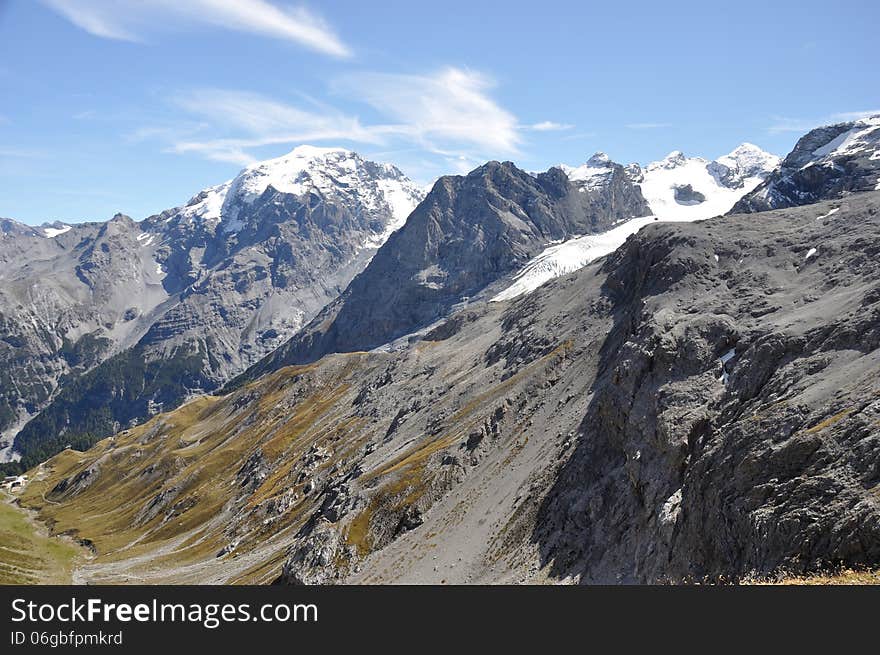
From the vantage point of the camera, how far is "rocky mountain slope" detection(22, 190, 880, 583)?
121 feet

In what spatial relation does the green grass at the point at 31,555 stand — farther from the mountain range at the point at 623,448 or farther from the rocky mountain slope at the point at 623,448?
the rocky mountain slope at the point at 623,448

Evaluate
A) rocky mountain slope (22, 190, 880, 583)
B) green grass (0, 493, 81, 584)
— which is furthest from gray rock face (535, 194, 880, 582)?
green grass (0, 493, 81, 584)

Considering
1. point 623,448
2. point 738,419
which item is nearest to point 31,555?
point 623,448

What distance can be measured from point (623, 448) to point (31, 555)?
128530 millimetres

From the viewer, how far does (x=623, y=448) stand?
5916cm

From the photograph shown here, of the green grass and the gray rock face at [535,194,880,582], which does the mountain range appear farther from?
the green grass

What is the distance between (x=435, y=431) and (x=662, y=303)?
4451 cm

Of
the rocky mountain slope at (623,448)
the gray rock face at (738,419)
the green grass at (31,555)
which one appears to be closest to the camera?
the gray rock face at (738,419)

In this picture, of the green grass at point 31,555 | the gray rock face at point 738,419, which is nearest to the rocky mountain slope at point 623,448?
the gray rock face at point 738,419

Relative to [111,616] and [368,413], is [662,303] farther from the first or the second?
[368,413]

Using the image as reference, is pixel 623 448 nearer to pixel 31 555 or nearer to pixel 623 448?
pixel 623 448

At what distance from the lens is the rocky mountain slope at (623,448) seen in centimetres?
3700

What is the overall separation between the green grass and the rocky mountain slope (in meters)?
6.63

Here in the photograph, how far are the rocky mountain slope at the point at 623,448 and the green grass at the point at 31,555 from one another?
663 cm
